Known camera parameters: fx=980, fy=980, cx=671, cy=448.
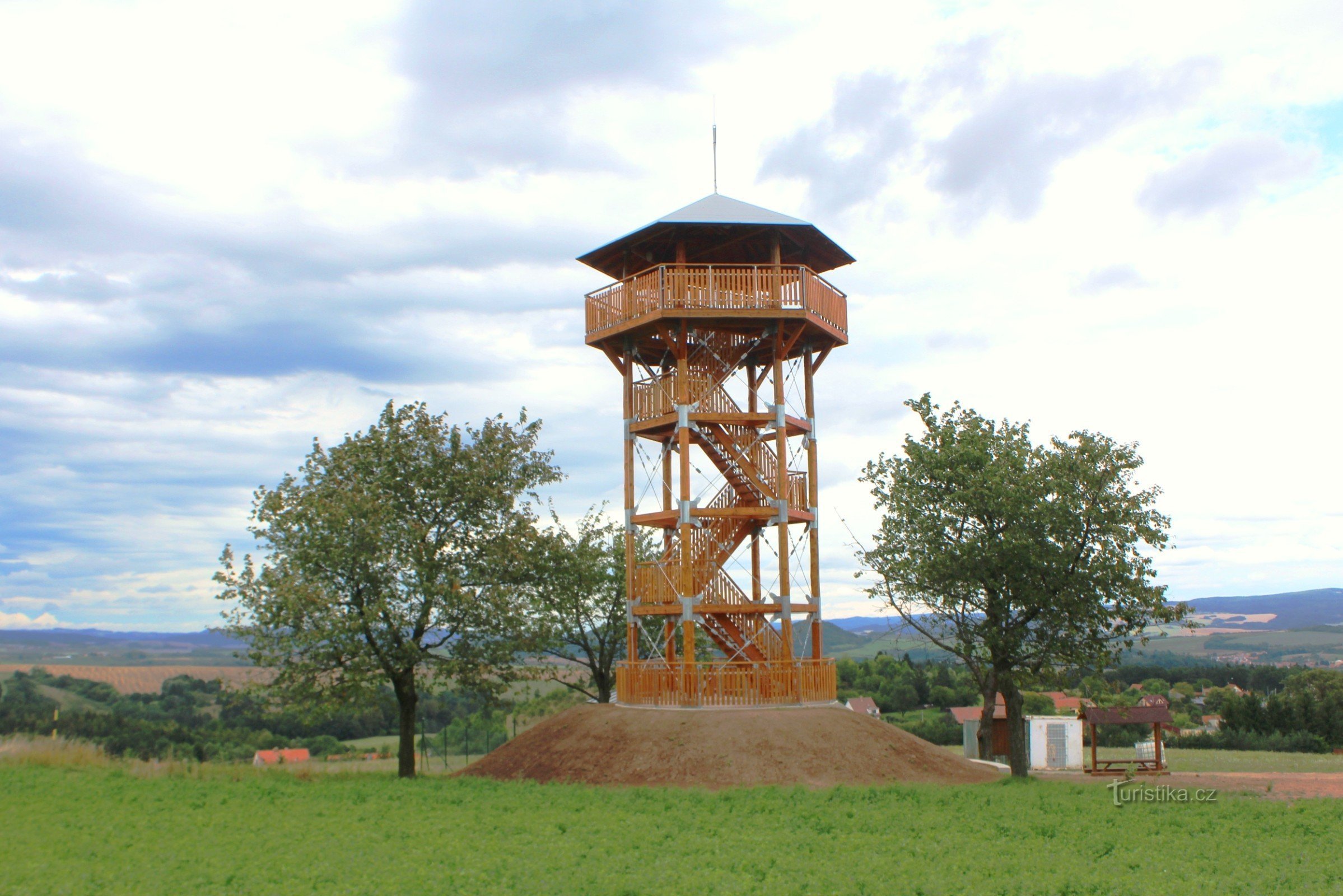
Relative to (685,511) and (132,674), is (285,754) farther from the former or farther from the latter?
(132,674)

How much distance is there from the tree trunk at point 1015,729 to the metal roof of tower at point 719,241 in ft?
42.3

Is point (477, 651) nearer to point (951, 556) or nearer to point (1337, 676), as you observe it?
point (951, 556)

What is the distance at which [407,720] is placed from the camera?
26281mm

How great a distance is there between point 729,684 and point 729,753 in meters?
3.05

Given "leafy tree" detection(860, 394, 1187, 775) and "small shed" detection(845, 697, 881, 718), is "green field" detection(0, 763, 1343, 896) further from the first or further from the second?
"small shed" detection(845, 697, 881, 718)

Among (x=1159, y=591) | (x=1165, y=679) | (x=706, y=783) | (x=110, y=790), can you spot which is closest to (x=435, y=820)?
(x=706, y=783)

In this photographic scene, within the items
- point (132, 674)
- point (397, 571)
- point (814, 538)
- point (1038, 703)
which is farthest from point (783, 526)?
point (132, 674)

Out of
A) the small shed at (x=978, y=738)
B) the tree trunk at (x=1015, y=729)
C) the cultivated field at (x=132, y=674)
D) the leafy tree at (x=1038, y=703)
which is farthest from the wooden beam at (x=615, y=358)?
the cultivated field at (x=132, y=674)

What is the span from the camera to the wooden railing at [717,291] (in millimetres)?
25844

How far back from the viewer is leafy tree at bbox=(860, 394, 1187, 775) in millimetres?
23516

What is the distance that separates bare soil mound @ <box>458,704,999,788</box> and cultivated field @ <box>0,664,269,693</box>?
50046 mm

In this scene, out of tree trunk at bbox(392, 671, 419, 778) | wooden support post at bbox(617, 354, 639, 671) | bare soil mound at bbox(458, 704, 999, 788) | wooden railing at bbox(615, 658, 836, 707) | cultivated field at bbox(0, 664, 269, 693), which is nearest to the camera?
bare soil mound at bbox(458, 704, 999, 788)

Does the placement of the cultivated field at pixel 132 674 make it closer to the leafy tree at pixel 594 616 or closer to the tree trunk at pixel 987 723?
the leafy tree at pixel 594 616

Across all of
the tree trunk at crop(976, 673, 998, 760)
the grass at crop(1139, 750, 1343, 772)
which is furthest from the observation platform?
the grass at crop(1139, 750, 1343, 772)
